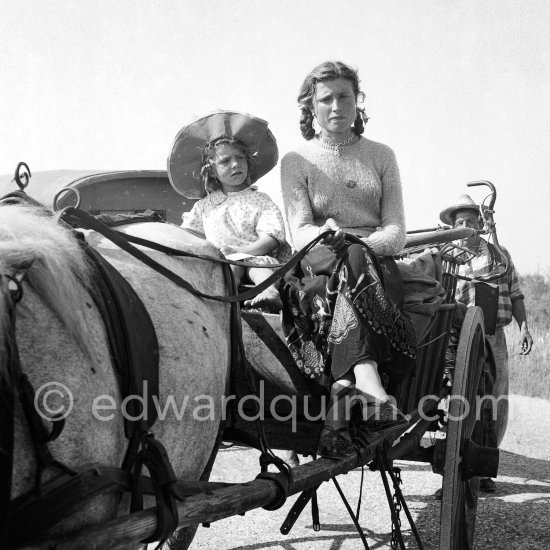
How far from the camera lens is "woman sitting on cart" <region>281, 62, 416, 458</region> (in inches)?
100

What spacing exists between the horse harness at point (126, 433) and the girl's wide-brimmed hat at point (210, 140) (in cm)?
109

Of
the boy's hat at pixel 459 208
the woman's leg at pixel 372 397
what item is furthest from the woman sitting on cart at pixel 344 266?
the boy's hat at pixel 459 208

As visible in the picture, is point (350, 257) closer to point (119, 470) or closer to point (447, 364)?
point (119, 470)

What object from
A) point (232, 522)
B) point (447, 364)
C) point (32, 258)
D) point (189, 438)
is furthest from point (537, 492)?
point (32, 258)

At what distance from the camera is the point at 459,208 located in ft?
20.9

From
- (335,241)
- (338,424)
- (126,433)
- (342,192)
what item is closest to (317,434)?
(338,424)

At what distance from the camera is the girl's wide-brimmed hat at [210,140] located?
2.98 metres

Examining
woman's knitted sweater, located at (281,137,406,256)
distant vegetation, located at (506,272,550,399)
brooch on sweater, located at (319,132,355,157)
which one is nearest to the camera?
woman's knitted sweater, located at (281,137,406,256)

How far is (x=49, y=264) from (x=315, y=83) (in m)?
2.14

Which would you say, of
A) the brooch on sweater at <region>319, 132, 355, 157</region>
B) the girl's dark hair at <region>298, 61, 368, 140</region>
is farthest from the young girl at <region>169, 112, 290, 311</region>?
the girl's dark hair at <region>298, 61, 368, 140</region>

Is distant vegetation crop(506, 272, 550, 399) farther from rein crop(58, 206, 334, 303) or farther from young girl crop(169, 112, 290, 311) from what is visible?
rein crop(58, 206, 334, 303)

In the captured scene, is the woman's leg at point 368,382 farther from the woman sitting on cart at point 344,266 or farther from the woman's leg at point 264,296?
the woman's leg at point 264,296

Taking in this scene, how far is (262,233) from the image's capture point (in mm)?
2975

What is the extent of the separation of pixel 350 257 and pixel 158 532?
4.56 ft
